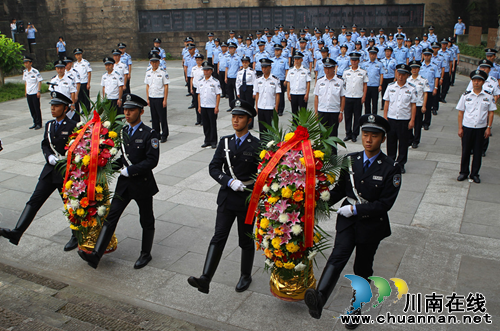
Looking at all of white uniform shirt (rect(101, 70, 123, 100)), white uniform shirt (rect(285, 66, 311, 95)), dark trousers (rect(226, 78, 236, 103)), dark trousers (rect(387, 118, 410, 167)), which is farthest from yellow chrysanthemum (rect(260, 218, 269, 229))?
dark trousers (rect(226, 78, 236, 103))

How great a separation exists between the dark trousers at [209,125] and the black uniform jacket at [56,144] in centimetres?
461

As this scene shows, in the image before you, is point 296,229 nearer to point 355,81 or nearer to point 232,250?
point 232,250

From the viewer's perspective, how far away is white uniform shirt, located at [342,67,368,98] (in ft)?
35.0

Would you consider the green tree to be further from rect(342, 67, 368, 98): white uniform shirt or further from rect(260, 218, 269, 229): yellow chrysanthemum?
rect(260, 218, 269, 229): yellow chrysanthemum

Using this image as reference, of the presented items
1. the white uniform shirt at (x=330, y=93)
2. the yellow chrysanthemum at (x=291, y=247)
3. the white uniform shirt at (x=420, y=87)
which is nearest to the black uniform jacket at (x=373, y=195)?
the yellow chrysanthemum at (x=291, y=247)

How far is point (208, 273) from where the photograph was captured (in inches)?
179

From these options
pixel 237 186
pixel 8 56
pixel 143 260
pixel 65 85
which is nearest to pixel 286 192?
pixel 237 186

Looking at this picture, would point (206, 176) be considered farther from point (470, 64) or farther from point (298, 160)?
point (470, 64)

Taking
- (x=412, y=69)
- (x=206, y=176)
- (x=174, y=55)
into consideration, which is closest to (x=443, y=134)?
(x=412, y=69)

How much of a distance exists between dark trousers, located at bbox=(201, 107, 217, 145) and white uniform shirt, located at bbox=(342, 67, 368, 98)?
10.0ft

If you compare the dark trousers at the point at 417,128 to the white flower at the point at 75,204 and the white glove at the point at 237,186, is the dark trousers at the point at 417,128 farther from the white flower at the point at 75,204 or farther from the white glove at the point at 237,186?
the white flower at the point at 75,204

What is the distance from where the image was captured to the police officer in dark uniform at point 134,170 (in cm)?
515

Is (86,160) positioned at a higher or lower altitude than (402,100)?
lower

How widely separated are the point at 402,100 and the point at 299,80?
10.9ft
